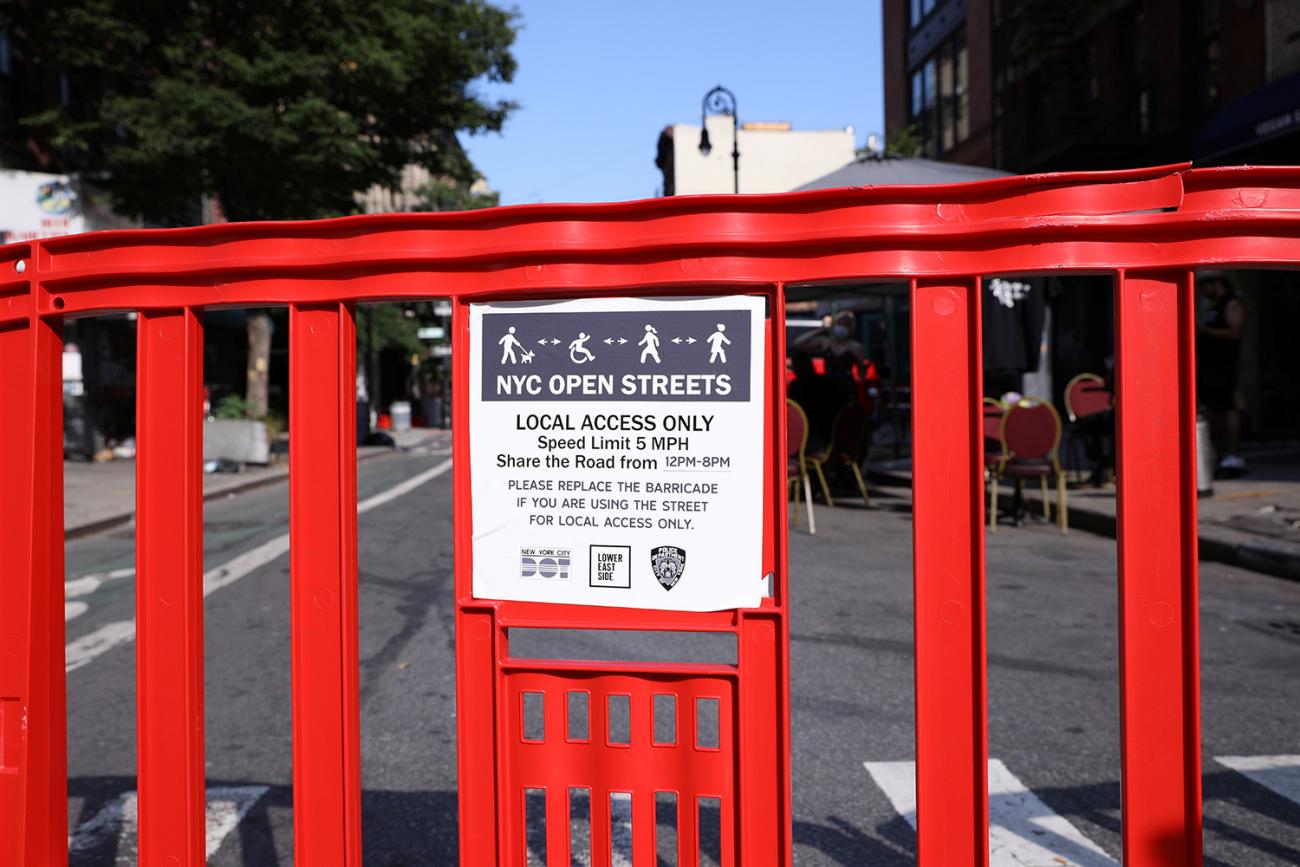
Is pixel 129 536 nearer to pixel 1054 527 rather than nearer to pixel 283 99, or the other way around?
pixel 1054 527

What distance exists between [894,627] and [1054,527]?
15.2 ft

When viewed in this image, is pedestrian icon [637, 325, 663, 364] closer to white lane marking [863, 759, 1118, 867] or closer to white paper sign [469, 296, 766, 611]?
white paper sign [469, 296, 766, 611]

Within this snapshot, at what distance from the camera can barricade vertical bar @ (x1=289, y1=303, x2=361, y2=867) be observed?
2.06 meters

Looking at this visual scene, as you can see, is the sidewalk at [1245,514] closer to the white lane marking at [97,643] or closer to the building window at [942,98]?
the white lane marking at [97,643]

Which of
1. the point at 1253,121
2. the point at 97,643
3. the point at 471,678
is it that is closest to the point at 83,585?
the point at 97,643

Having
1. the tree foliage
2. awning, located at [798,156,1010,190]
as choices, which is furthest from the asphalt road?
the tree foliage

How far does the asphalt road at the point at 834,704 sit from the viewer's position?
3.30 meters

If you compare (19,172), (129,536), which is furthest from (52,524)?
(19,172)

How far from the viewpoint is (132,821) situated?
3461mm

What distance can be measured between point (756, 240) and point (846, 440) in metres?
9.93

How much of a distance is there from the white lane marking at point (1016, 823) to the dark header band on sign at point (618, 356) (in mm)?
1338

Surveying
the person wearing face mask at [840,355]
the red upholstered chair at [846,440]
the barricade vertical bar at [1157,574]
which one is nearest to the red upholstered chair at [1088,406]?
the red upholstered chair at [846,440]

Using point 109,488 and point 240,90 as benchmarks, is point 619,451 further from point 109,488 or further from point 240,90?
point 240,90

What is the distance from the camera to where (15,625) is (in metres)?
A: 2.28
